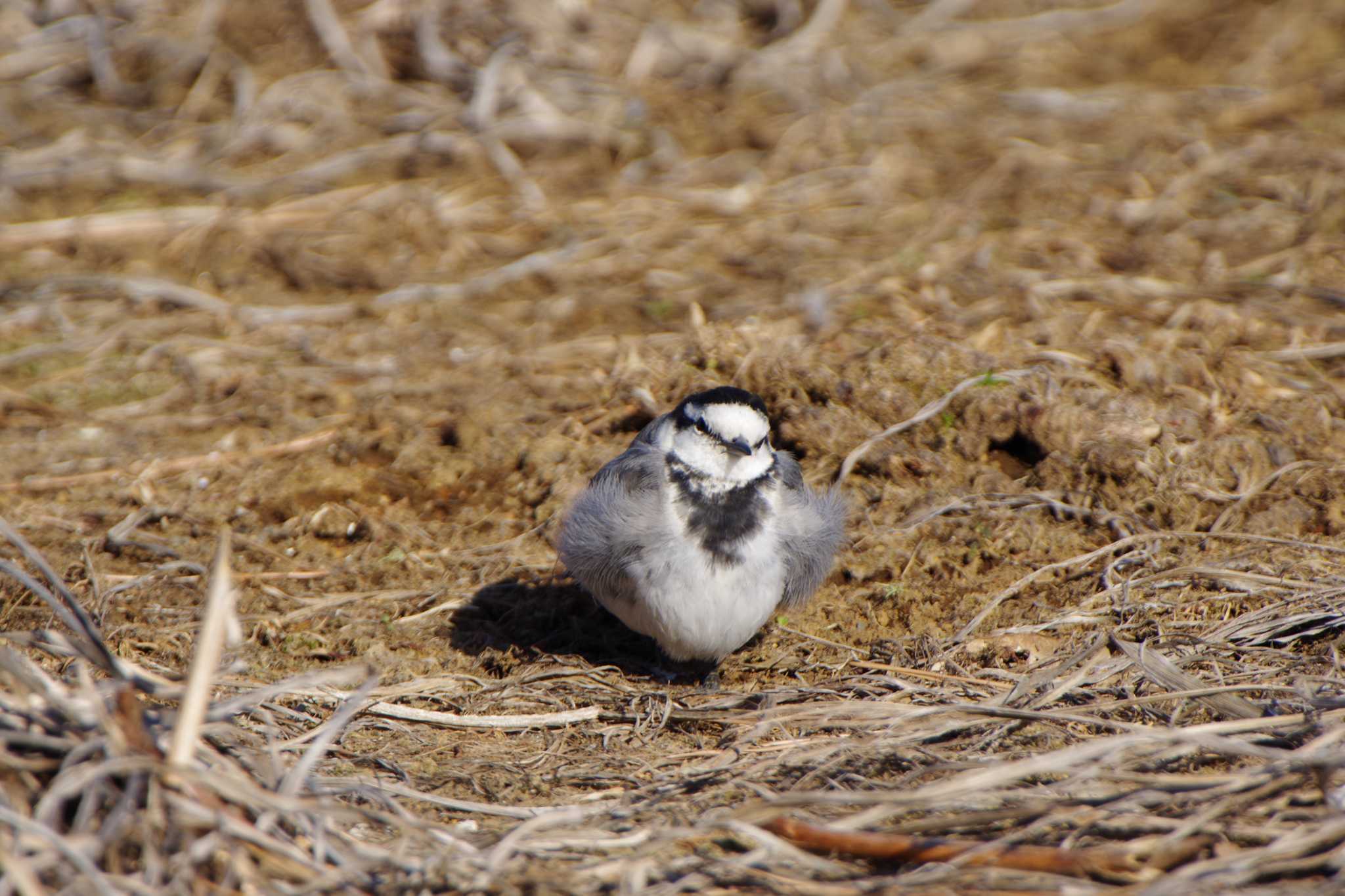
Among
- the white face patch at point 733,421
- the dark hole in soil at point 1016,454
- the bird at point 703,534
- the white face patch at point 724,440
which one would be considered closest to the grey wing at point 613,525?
the bird at point 703,534

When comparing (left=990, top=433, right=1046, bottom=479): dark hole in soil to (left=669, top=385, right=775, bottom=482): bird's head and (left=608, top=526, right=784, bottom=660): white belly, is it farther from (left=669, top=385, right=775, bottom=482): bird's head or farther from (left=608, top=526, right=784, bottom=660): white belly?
(left=608, top=526, right=784, bottom=660): white belly

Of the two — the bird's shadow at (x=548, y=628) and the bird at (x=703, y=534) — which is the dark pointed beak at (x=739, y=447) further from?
the bird's shadow at (x=548, y=628)

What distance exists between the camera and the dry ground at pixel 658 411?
3.04 meters

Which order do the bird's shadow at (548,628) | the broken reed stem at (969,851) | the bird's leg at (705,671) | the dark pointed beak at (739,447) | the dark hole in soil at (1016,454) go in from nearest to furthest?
the broken reed stem at (969,851), the dark pointed beak at (739,447), the bird's leg at (705,671), the bird's shadow at (548,628), the dark hole in soil at (1016,454)

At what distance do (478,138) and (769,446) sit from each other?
5219 mm

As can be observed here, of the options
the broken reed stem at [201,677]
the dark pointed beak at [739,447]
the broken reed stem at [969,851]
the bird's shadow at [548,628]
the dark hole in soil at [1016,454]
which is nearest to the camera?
the broken reed stem at [201,677]

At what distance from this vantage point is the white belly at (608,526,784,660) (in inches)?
167

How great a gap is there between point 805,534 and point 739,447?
1.28ft

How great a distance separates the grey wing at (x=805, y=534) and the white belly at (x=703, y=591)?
0.37ft

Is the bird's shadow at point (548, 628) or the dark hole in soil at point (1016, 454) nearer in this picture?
the bird's shadow at point (548, 628)

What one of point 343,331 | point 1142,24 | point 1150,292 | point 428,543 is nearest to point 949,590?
point 428,543

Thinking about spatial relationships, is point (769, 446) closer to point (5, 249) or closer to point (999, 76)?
point (5, 249)

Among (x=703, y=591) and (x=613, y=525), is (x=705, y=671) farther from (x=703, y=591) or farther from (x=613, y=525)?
(x=613, y=525)

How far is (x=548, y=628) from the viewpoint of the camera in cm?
501
